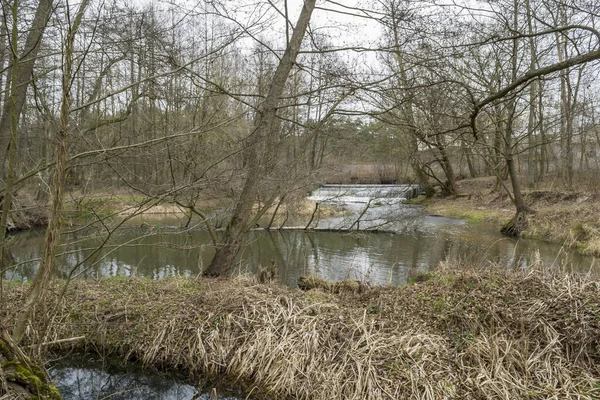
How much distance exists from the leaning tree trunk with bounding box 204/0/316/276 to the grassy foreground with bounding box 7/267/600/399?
1656mm

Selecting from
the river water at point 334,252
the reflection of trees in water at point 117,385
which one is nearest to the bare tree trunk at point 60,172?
the reflection of trees in water at point 117,385

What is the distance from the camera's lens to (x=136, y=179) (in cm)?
675

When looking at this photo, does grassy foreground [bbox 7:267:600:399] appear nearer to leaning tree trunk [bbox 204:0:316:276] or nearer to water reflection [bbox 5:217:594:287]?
leaning tree trunk [bbox 204:0:316:276]

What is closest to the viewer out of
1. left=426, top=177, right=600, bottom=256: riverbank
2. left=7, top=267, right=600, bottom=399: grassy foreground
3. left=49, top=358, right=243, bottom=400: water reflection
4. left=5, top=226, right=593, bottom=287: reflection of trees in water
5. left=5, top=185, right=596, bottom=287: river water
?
left=7, top=267, right=600, bottom=399: grassy foreground

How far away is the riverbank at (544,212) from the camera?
490 inches

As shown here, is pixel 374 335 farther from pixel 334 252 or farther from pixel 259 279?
pixel 334 252

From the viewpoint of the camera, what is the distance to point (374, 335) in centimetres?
445

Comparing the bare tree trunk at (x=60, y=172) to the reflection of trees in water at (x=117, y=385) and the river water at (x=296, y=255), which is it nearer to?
the river water at (x=296, y=255)

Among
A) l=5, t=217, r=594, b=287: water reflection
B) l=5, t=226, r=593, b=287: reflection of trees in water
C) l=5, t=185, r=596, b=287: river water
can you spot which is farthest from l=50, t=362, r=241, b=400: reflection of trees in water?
l=5, t=226, r=593, b=287: reflection of trees in water

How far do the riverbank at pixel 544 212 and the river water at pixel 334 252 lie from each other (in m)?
0.61

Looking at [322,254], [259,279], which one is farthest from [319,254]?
[259,279]

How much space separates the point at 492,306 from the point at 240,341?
2.75m

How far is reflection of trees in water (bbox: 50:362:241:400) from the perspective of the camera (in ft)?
14.7

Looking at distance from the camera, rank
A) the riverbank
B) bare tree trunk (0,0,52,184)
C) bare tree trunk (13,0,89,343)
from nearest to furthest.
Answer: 1. bare tree trunk (13,0,89,343)
2. bare tree trunk (0,0,52,184)
3. the riverbank
